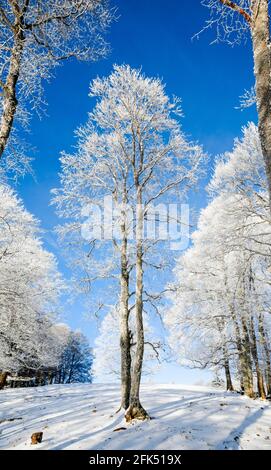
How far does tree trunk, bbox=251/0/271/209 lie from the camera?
134 inches

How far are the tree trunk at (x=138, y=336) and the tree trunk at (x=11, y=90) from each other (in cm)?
482

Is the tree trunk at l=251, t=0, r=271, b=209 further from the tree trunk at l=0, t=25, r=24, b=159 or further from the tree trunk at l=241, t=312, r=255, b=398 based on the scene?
the tree trunk at l=241, t=312, r=255, b=398

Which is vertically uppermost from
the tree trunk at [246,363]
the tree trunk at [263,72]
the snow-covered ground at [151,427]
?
the tree trunk at [263,72]

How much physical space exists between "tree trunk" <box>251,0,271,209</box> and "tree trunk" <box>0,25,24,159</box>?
385cm

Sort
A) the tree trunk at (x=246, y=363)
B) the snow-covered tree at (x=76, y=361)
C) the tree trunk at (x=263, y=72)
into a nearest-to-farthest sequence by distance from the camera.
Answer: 1. the tree trunk at (x=263, y=72)
2. the tree trunk at (x=246, y=363)
3. the snow-covered tree at (x=76, y=361)

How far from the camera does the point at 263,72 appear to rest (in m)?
3.74

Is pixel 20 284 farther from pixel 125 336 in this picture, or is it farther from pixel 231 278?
pixel 231 278

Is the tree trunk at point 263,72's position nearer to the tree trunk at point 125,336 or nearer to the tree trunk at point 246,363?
the tree trunk at point 125,336

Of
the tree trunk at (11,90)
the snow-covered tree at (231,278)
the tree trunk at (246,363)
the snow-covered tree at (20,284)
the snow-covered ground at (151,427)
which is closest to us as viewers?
the tree trunk at (11,90)

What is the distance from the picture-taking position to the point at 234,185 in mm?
9742

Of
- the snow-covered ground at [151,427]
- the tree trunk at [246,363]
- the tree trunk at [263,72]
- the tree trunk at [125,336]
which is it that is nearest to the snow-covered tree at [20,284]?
the tree trunk at [125,336]

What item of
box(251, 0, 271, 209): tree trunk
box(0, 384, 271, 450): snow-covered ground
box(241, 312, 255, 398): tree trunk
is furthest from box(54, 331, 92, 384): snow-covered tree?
box(251, 0, 271, 209): tree trunk

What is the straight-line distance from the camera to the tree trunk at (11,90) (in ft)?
17.7
